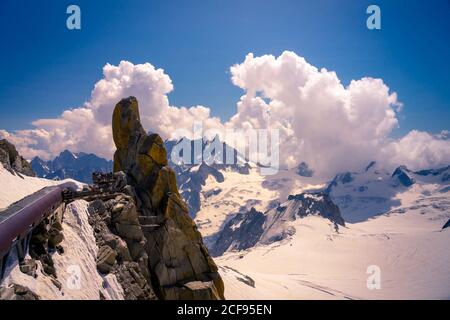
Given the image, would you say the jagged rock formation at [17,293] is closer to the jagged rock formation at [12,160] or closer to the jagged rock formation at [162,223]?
the jagged rock formation at [162,223]

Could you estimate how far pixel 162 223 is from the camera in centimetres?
4200

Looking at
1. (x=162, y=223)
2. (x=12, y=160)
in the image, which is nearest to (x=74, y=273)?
(x=162, y=223)

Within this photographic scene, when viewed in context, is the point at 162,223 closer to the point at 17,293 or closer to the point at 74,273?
the point at 74,273

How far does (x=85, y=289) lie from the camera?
24.5m

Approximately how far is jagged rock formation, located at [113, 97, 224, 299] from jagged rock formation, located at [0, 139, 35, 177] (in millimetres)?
12807

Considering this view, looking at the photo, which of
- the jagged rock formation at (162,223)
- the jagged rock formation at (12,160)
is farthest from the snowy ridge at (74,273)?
the jagged rock formation at (12,160)

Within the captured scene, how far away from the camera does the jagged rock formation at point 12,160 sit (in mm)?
40781

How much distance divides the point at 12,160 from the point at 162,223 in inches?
872
